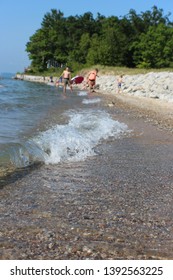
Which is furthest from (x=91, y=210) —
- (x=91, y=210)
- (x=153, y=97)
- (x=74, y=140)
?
(x=153, y=97)

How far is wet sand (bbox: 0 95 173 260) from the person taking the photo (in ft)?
12.8

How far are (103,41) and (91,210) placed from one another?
77.9 meters

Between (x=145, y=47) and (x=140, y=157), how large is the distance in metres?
73.2

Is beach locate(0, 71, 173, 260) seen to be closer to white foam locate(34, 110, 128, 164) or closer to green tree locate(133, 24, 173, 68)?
white foam locate(34, 110, 128, 164)

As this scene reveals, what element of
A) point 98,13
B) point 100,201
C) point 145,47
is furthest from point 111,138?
point 98,13

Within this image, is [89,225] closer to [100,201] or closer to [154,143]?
[100,201]

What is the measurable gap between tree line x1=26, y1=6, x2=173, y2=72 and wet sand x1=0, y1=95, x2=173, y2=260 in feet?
229

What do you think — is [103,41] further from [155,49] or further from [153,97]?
[153,97]

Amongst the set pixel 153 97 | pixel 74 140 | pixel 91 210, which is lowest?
pixel 91 210

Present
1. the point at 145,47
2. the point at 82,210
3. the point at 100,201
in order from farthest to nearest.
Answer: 1. the point at 145,47
2. the point at 100,201
3. the point at 82,210

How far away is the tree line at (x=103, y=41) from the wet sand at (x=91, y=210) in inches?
2742

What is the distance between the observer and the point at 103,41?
80.0 meters

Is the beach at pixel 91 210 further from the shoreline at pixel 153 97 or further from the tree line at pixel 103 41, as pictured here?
the tree line at pixel 103 41
